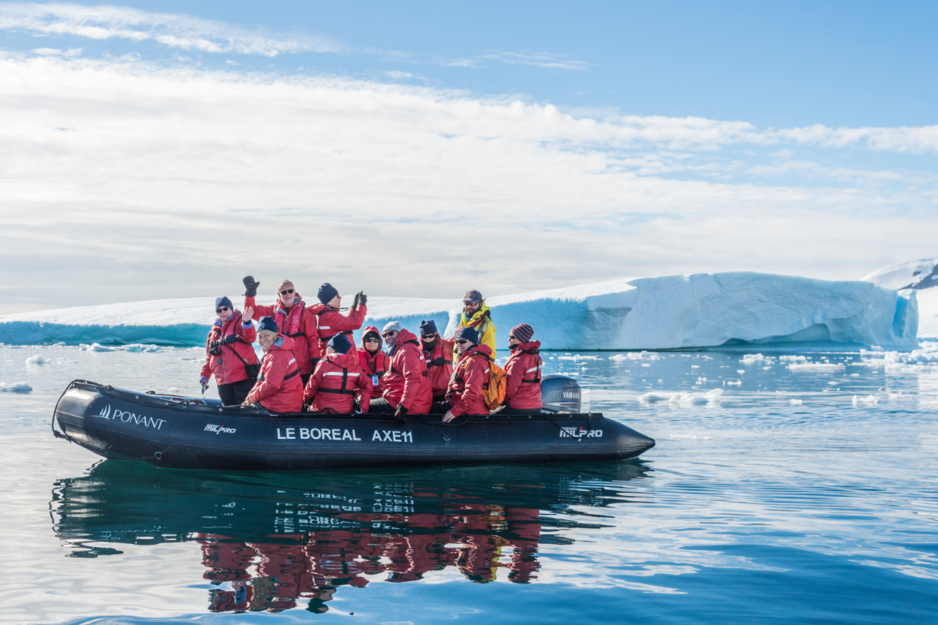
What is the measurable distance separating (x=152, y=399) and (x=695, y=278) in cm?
2488

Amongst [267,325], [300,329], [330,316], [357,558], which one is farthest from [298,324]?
[357,558]

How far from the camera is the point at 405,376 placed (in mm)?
6367

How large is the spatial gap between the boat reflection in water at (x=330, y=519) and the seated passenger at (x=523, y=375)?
A: 1.91 feet

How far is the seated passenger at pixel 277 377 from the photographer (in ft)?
18.9

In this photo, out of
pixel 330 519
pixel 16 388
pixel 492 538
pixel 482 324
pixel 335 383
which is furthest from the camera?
pixel 16 388

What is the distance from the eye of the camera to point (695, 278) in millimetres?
28609

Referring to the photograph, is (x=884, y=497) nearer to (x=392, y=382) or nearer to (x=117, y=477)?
(x=392, y=382)

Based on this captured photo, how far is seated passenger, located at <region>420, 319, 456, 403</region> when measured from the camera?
6.62 m

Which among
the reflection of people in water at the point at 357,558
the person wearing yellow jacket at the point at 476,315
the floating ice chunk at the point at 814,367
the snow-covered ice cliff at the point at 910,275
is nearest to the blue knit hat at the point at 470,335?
the person wearing yellow jacket at the point at 476,315

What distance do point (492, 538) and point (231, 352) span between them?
3397mm

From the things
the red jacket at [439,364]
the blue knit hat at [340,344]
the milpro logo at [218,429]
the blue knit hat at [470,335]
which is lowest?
the milpro logo at [218,429]

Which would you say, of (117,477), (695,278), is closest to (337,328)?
(117,477)

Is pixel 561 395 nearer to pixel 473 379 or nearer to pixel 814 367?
pixel 473 379

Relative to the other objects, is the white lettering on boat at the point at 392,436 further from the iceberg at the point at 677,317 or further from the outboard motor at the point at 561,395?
the iceberg at the point at 677,317
